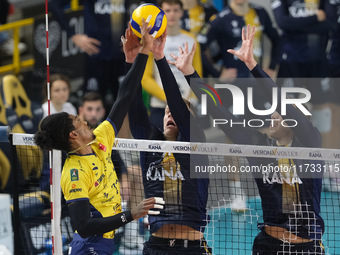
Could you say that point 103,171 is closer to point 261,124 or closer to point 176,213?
point 176,213

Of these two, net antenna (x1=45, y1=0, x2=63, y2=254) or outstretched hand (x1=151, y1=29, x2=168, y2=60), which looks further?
net antenna (x1=45, y1=0, x2=63, y2=254)

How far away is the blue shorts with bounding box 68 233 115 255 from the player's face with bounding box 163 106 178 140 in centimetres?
126

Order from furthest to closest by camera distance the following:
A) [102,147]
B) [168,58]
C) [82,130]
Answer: [168,58] < [102,147] < [82,130]

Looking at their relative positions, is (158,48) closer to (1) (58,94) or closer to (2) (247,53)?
(2) (247,53)

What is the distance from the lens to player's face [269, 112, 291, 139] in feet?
18.8

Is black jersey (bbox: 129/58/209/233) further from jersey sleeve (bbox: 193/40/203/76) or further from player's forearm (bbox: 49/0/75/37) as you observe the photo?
player's forearm (bbox: 49/0/75/37)

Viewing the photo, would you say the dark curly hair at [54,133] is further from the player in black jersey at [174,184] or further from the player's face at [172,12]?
the player's face at [172,12]

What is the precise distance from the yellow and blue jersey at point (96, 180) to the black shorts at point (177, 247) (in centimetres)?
59

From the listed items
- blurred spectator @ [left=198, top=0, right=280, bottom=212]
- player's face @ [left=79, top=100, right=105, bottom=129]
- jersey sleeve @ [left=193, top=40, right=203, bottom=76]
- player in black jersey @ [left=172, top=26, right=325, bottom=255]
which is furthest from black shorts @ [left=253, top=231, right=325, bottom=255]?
blurred spectator @ [left=198, top=0, right=280, bottom=212]

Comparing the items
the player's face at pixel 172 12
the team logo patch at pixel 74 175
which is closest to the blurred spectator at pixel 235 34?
the player's face at pixel 172 12

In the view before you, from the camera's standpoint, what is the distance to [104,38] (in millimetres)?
9992

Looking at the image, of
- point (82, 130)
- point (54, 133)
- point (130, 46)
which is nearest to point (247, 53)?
point (130, 46)

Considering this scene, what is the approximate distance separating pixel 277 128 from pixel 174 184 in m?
1.05

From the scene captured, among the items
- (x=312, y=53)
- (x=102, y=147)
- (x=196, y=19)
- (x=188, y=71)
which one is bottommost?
(x=102, y=147)
